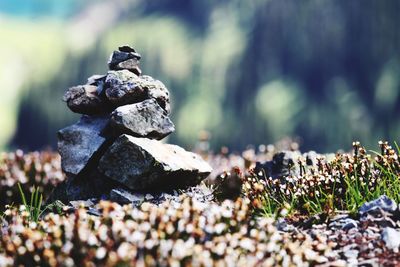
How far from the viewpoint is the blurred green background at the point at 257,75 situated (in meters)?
132

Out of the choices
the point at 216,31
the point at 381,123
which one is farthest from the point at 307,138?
the point at 216,31

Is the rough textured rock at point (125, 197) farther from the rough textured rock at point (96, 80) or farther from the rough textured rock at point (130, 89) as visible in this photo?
the rough textured rock at point (96, 80)

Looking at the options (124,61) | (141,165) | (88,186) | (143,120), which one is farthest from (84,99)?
(141,165)

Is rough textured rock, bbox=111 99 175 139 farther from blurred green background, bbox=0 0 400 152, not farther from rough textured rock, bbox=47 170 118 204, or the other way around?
blurred green background, bbox=0 0 400 152

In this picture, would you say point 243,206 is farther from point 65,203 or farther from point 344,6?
point 344,6

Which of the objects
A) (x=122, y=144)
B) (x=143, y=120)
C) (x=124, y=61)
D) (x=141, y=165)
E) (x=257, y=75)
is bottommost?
(x=141, y=165)

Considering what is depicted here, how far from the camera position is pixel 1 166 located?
16.9m

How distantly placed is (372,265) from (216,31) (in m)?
193

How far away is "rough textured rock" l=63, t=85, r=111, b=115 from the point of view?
1024 centimetres

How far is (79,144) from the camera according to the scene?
393 inches

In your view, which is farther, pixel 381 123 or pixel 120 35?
pixel 120 35

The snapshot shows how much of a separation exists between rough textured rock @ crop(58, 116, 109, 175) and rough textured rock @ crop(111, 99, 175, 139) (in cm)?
46

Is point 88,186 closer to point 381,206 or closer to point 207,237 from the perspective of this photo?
point 207,237

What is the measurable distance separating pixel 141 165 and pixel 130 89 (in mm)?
1506
